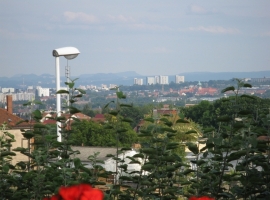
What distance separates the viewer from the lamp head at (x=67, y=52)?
8.17 m

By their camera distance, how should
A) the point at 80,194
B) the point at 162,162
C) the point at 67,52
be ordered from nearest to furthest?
the point at 80,194
the point at 162,162
the point at 67,52

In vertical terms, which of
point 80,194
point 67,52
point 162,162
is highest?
point 67,52

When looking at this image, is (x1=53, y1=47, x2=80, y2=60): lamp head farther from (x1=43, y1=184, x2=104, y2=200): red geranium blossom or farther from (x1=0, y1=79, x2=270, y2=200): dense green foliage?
(x1=43, y1=184, x2=104, y2=200): red geranium blossom

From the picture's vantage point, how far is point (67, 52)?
27.9 feet

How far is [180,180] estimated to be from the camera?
388cm

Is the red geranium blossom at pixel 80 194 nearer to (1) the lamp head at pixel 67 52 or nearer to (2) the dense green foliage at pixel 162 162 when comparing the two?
(2) the dense green foliage at pixel 162 162

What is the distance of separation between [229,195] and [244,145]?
34 centimetres

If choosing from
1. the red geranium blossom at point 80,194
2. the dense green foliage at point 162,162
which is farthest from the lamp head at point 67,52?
the red geranium blossom at point 80,194

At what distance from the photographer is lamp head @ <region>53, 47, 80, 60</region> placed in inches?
322

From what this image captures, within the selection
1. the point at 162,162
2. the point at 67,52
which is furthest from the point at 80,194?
the point at 67,52

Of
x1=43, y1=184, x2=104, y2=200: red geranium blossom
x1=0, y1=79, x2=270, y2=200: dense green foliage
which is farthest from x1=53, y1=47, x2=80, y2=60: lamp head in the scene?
x1=43, y1=184, x2=104, y2=200: red geranium blossom

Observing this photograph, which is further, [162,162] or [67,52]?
[67,52]

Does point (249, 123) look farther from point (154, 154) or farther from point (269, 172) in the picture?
point (154, 154)

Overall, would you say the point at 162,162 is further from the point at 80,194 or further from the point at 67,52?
the point at 67,52
